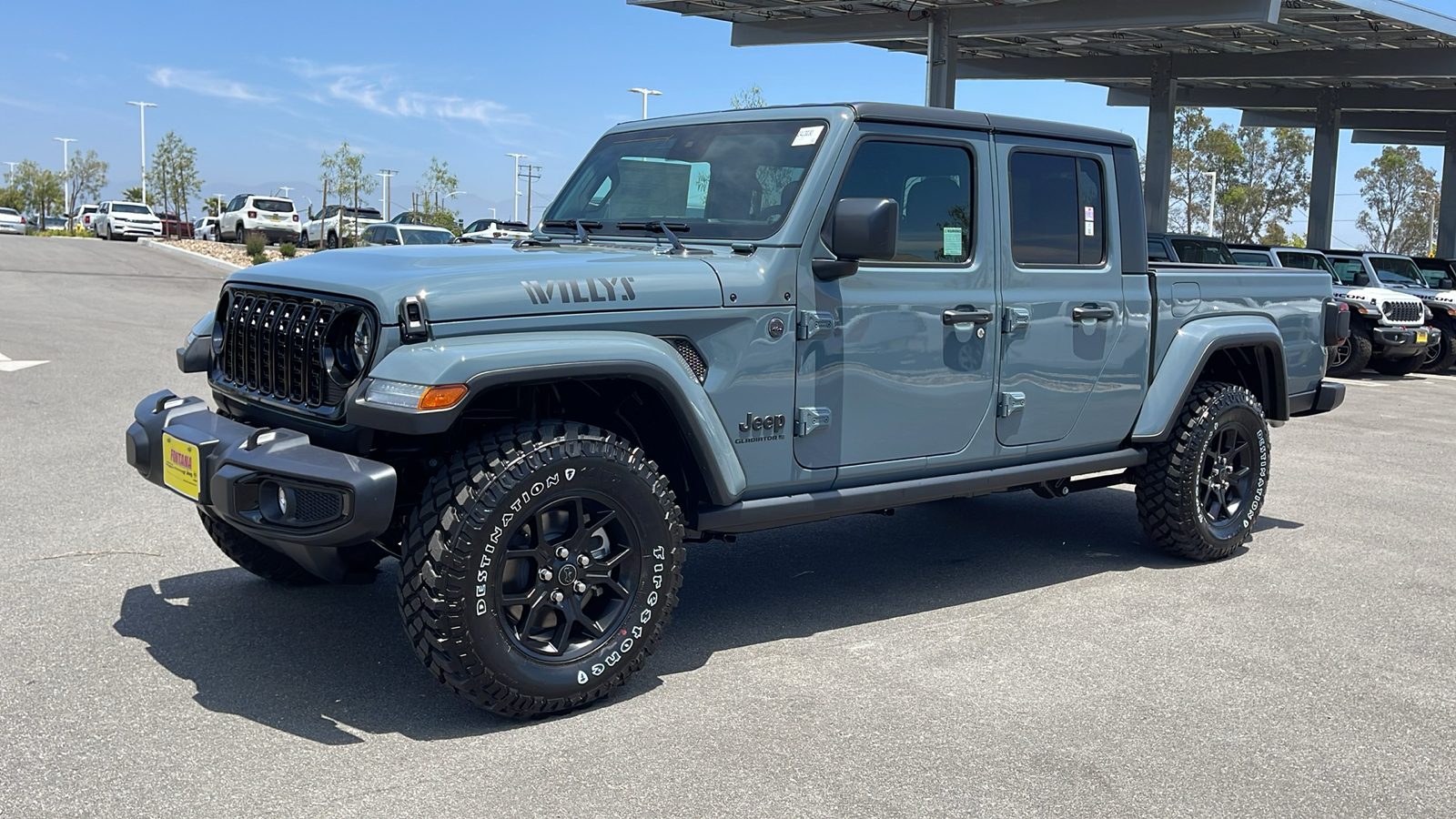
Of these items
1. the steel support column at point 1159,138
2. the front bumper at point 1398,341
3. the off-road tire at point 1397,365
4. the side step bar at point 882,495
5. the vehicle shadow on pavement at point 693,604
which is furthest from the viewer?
the steel support column at point 1159,138

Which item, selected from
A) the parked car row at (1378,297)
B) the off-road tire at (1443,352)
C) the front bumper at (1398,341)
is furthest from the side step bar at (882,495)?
the off-road tire at (1443,352)

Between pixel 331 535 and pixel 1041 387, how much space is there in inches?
A: 121

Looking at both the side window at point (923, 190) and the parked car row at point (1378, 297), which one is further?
the parked car row at point (1378, 297)

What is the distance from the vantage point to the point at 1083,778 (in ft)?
12.1

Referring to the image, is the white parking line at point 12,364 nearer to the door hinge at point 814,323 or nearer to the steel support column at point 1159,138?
the door hinge at point 814,323

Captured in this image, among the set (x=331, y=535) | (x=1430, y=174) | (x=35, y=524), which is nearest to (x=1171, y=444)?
(x=331, y=535)

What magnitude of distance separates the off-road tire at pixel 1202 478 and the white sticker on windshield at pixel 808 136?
8.36 feet

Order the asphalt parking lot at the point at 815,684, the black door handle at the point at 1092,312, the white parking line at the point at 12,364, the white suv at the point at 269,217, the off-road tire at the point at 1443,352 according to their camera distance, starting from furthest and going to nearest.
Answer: the white suv at the point at 269,217, the off-road tire at the point at 1443,352, the white parking line at the point at 12,364, the black door handle at the point at 1092,312, the asphalt parking lot at the point at 815,684

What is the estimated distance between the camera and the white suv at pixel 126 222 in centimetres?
4522

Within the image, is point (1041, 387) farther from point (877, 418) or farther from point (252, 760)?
point (252, 760)

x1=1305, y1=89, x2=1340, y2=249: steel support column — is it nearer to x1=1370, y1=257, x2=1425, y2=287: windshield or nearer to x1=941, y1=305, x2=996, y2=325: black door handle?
x1=1370, y1=257, x2=1425, y2=287: windshield

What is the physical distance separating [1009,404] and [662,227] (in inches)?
64.3

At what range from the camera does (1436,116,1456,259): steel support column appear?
37.1m

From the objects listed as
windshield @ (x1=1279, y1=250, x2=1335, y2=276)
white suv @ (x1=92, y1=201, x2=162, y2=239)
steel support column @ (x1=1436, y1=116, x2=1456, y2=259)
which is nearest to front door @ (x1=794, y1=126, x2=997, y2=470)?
windshield @ (x1=1279, y1=250, x2=1335, y2=276)
